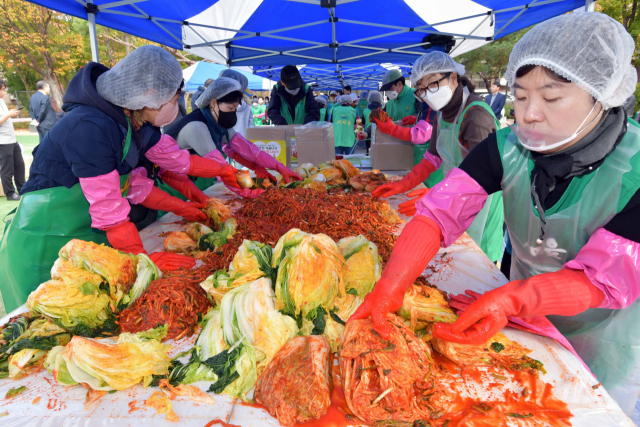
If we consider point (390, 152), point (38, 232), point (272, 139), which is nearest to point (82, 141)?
point (38, 232)

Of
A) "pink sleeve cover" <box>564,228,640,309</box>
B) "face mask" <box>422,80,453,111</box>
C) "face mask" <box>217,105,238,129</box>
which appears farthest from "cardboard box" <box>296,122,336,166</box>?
"pink sleeve cover" <box>564,228,640,309</box>

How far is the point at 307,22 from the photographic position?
623cm

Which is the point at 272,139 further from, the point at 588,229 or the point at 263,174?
the point at 588,229

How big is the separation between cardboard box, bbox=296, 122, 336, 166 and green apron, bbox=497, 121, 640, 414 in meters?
3.80

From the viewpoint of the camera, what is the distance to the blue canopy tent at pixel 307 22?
5.27m

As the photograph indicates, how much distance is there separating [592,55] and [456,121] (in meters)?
2.04

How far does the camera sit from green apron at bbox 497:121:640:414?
1539 millimetres

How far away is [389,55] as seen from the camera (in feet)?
29.1

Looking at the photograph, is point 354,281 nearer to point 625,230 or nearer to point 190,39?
point 625,230

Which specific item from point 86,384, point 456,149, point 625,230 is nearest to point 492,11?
point 456,149

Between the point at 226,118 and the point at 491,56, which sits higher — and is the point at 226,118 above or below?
below

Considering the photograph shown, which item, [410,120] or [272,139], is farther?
[410,120]

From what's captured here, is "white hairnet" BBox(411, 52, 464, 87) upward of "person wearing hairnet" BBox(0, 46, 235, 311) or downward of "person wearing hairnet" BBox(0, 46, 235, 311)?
upward

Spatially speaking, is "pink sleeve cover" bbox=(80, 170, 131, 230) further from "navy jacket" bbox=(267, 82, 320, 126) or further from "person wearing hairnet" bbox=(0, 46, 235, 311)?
"navy jacket" bbox=(267, 82, 320, 126)
